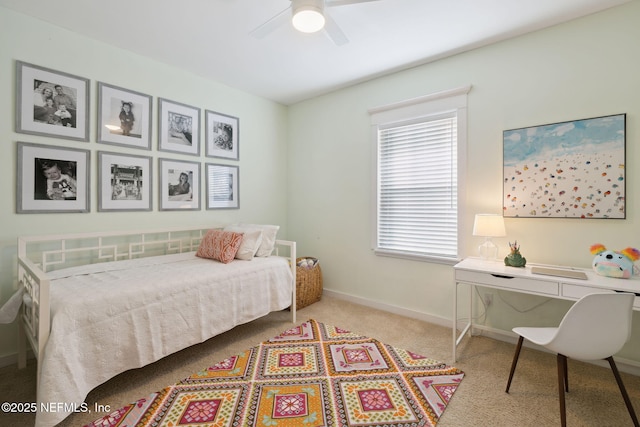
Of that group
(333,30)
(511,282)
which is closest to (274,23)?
(333,30)

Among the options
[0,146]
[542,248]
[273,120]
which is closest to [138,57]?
[0,146]

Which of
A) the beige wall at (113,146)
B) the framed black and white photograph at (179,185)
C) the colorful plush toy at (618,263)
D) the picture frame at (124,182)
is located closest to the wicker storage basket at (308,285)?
the beige wall at (113,146)

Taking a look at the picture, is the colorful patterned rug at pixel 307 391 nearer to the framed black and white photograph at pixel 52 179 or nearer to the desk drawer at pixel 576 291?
the desk drawer at pixel 576 291

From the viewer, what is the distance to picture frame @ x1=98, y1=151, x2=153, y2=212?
2525 millimetres

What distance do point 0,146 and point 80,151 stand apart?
44 cm

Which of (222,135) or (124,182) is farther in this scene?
(222,135)

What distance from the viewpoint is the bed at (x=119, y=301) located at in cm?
150

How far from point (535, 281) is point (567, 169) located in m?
0.95

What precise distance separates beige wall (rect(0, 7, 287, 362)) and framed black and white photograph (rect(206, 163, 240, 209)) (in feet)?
0.24

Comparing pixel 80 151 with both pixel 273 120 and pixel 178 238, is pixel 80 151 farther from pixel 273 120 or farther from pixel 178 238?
pixel 273 120

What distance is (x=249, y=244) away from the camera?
2791mm

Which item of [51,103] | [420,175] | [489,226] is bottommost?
[489,226]

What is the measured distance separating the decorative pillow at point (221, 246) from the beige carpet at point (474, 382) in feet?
2.31

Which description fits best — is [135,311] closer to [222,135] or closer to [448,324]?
[222,135]
